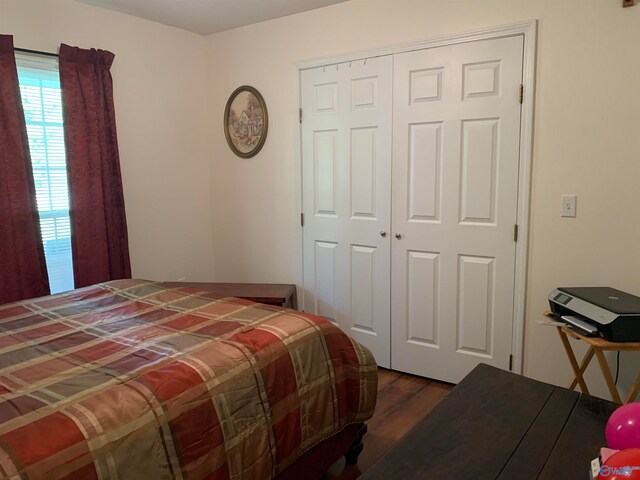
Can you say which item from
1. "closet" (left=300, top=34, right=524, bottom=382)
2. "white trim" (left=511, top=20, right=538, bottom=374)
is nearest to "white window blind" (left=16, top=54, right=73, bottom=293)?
"closet" (left=300, top=34, right=524, bottom=382)

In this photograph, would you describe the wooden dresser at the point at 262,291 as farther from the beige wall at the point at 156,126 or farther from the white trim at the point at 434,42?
the white trim at the point at 434,42

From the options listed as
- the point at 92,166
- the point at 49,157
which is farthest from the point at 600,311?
the point at 49,157

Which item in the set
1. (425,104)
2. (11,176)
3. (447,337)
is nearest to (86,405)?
(11,176)

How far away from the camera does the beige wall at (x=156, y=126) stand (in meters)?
3.07

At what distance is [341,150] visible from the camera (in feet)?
10.6

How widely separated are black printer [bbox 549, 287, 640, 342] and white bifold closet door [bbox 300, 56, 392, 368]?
3.91ft

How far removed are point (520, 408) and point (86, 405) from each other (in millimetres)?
1270

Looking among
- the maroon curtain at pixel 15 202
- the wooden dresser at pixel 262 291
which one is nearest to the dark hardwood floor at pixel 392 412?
the wooden dresser at pixel 262 291

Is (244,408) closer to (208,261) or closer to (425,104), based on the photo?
(425,104)

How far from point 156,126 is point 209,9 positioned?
940mm

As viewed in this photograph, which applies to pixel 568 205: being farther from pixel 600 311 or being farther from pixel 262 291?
pixel 262 291

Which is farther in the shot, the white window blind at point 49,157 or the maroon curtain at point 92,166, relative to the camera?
the maroon curtain at point 92,166

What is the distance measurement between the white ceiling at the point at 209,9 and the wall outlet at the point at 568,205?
189 centimetres

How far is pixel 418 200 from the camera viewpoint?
9.61ft
